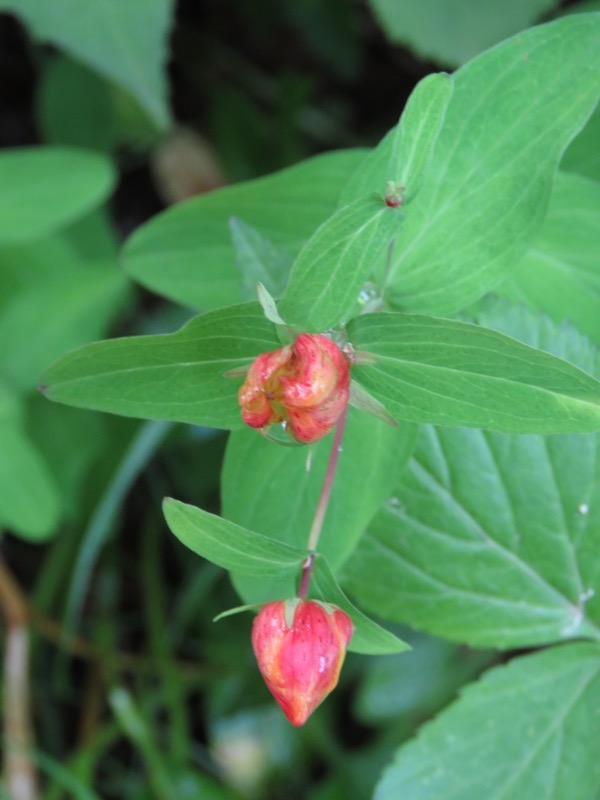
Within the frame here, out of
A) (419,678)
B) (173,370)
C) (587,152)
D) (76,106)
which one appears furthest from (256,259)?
(76,106)

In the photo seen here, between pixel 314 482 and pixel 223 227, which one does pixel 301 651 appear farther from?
pixel 223 227

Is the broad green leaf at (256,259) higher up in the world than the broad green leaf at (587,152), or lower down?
higher up

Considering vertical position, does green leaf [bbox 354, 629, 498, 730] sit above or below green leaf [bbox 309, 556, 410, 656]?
below

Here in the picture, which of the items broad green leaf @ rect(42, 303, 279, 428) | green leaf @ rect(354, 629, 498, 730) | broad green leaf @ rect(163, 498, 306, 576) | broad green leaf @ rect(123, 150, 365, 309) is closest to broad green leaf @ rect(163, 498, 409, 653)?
broad green leaf @ rect(163, 498, 306, 576)

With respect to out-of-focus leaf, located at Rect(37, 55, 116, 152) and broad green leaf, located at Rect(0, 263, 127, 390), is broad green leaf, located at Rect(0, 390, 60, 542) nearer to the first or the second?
broad green leaf, located at Rect(0, 263, 127, 390)

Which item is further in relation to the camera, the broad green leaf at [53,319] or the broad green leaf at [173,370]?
the broad green leaf at [53,319]

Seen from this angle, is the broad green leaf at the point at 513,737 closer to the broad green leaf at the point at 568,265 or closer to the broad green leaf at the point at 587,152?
the broad green leaf at the point at 568,265

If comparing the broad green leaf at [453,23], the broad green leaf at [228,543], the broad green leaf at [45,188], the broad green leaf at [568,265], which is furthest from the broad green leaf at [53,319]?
the broad green leaf at [228,543]
